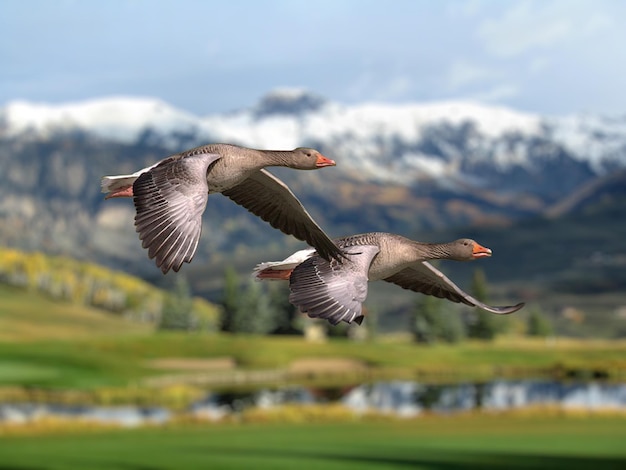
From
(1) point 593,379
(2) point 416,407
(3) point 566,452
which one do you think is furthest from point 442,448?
(1) point 593,379

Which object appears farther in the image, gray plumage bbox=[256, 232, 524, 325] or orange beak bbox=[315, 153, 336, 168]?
orange beak bbox=[315, 153, 336, 168]

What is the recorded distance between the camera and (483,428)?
54000 millimetres

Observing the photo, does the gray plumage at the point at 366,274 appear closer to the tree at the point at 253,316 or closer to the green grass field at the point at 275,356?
the green grass field at the point at 275,356

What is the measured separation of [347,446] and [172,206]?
4534cm

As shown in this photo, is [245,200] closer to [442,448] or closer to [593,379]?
[442,448]

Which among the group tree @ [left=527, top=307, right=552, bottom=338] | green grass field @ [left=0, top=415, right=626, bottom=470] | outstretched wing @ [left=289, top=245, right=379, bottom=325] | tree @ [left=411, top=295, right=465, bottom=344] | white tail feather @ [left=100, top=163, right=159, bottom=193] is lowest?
green grass field @ [left=0, top=415, right=626, bottom=470]

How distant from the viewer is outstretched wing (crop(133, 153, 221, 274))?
9.09 feet

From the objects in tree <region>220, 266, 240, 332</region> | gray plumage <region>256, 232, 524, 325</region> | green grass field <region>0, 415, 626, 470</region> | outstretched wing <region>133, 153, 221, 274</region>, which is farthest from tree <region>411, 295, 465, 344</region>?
outstretched wing <region>133, 153, 221, 274</region>

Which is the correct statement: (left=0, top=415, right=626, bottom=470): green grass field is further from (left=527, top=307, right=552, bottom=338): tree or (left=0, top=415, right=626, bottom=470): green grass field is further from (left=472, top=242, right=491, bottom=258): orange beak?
(left=527, top=307, right=552, bottom=338): tree

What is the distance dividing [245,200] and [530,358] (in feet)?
376

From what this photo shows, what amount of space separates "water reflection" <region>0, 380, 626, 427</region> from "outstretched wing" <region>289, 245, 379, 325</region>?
2371 inches

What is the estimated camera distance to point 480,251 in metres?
3.59

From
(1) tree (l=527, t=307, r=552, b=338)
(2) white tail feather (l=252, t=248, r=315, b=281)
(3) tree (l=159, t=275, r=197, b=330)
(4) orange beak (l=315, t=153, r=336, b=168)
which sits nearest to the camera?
→ (2) white tail feather (l=252, t=248, r=315, b=281)

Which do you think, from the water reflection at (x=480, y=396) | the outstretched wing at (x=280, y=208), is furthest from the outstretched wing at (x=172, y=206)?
the water reflection at (x=480, y=396)
